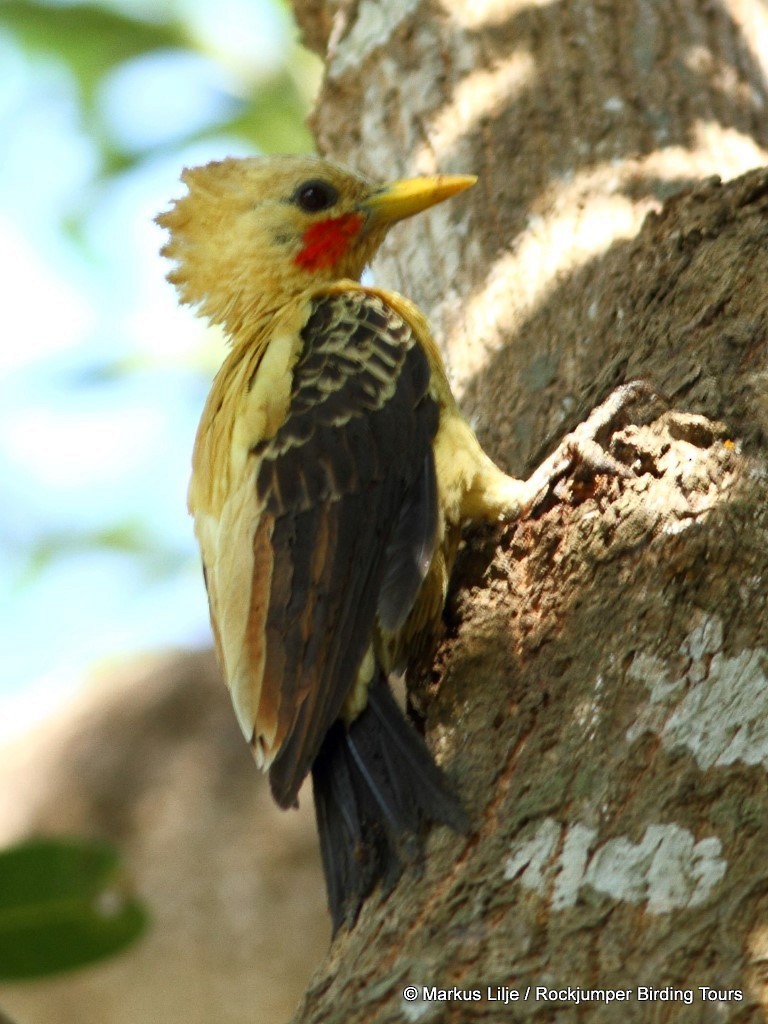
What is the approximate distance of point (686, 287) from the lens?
324cm

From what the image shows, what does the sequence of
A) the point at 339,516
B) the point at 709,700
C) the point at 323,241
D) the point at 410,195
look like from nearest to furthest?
the point at 709,700, the point at 339,516, the point at 410,195, the point at 323,241

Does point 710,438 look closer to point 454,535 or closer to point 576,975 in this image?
point 454,535

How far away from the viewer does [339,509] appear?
127 inches

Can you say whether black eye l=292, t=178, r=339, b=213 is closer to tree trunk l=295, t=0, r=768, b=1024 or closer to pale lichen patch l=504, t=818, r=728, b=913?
tree trunk l=295, t=0, r=768, b=1024

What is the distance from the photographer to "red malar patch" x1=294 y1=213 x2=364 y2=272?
4316 mm

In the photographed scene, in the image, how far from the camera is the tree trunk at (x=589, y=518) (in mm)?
2178

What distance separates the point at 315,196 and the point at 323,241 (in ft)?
0.54

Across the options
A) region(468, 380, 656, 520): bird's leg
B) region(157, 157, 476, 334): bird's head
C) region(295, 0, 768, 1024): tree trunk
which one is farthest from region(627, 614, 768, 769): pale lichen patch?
region(157, 157, 476, 334): bird's head

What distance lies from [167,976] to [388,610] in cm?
590

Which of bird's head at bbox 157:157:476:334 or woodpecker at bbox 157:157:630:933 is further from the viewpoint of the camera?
bird's head at bbox 157:157:476:334

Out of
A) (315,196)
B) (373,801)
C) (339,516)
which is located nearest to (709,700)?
(373,801)

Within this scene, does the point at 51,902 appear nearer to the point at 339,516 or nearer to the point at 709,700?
the point at 339,516

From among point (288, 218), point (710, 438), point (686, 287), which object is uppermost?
point (288, 218)

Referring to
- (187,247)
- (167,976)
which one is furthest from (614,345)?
(167,976)
